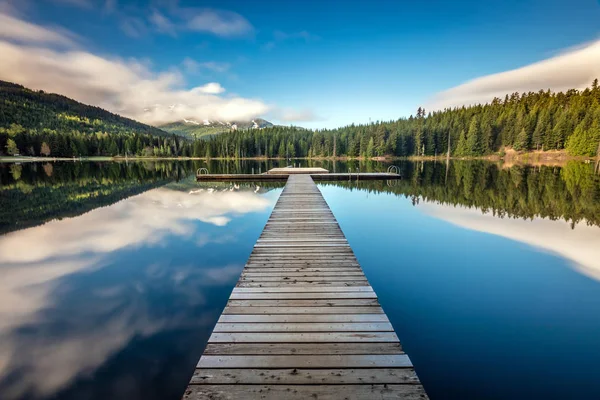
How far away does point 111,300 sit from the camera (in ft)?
22.1

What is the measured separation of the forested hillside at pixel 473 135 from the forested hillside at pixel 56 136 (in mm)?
23478

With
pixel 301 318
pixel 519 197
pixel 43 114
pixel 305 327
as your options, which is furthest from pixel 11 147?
pixel 519 197

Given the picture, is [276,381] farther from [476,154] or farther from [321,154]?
[321,154]

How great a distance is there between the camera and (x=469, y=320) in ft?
18.5

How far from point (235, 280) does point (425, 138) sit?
81.3 m

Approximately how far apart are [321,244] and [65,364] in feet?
17.7

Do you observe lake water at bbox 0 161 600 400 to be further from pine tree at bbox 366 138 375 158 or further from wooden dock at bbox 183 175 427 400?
pine tree at bbox 366 138 375 158

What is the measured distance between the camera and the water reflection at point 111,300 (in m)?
4.27

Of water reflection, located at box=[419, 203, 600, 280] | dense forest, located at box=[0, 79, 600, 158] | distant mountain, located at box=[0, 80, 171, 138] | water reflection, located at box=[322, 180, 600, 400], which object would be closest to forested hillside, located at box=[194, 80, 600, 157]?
dense forest, located at box=[0, 79, 600, 158]

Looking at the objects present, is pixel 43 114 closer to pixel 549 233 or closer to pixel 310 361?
pixel 310 361

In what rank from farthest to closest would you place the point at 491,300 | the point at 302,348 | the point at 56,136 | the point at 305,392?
the point at 56,136
the point at 491,300
the point at 302,348
the point at 305,392

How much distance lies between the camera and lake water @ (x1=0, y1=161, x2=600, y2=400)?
424 cm

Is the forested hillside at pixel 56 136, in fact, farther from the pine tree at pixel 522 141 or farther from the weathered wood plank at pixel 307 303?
the weathered wood plank at pixel 307 303

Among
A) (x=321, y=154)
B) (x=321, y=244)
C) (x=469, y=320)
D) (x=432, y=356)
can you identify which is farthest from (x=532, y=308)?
(x=321, y=154)
